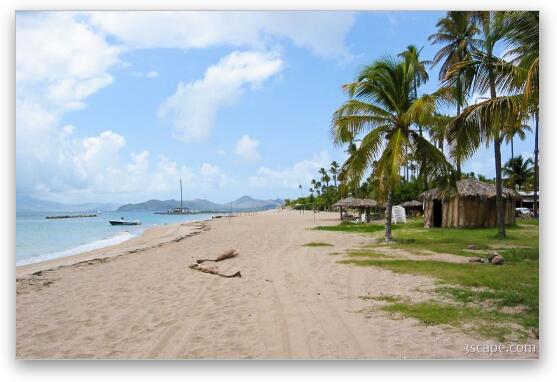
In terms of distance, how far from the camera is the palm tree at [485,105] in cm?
512

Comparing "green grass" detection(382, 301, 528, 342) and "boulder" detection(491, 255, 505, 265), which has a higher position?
"boulder" detection(491, 255, 505, 265)

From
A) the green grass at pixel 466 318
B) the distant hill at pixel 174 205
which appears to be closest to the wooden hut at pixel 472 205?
the distant hill at pixel 174 205

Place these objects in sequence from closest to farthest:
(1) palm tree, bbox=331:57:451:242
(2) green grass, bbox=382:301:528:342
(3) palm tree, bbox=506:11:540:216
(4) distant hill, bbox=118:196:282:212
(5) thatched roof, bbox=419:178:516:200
Result: (2) green grass, bbox=382:301:528:342 → (3) palm tree, bbox=506:11:540:216 → (4) distant hill, bbox=118:196:282:212 → (1) palm tree, bbox=331:57:451:242 → (5) thatched roof, bbox=419:178:516:200

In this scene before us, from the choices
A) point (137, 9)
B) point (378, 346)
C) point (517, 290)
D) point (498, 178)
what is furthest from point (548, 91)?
point (498, 178)

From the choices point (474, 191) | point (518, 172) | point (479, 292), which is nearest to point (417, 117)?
point (479, 292)

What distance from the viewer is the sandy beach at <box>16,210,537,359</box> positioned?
3.48 metres

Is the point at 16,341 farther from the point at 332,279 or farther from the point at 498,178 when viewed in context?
the point at 498,178

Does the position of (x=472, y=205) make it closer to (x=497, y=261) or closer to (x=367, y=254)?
(x=367, y=254)

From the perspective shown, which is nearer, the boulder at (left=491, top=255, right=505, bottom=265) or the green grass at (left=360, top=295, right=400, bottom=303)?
the green grass at (left=360, top=295, right=400, bottom=303)

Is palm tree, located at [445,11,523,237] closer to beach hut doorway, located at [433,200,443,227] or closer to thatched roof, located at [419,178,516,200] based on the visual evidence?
thatched roof, located at [419,178,516,200]

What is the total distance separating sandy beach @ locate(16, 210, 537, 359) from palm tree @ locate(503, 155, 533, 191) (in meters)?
27.8

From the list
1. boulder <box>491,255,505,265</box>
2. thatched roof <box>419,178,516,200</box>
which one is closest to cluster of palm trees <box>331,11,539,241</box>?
boulder <box>491,255,505,265</box>

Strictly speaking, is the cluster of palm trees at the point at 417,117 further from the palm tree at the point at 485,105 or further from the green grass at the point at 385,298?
the green grass at the point at 385,298

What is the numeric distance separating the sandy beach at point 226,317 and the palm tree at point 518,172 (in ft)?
91.1
